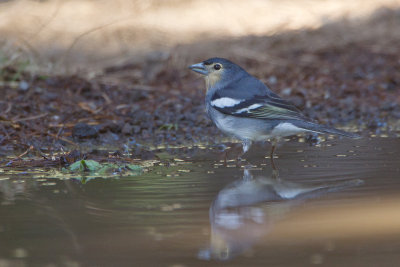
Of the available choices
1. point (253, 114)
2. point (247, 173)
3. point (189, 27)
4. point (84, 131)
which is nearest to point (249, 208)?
point (247, 173)

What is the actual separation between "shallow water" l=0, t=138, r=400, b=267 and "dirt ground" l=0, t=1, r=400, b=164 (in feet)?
4.53

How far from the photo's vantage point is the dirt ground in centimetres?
797

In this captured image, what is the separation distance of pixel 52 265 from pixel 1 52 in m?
7.03

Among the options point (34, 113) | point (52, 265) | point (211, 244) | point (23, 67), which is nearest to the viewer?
point (52, 265)

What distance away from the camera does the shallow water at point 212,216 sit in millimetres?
3482

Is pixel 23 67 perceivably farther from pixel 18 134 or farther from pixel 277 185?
pixel 277 185

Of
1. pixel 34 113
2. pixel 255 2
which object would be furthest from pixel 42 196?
pixel 255 2

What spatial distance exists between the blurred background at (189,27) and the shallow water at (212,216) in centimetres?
667

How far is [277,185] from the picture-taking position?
5266 millimetres

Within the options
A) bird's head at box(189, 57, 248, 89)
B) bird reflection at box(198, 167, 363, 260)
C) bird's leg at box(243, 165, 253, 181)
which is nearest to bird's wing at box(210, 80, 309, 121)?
bird's head at box(189, 57, 248, 89)

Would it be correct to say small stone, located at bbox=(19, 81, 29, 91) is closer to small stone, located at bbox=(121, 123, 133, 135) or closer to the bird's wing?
small stone, located at bbox=(121, 123, 133, 135)

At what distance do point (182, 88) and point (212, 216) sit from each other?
6645 mm

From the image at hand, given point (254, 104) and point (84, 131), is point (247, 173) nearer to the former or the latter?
point (254, 104)

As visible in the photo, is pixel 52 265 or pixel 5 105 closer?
pixel 52 265
